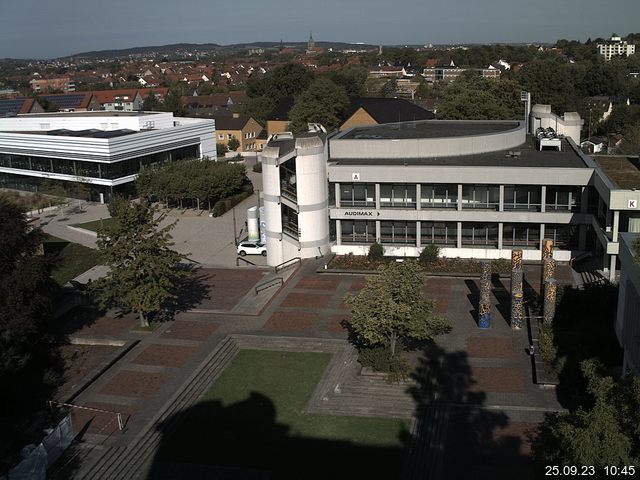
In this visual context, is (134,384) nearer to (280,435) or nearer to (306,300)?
(280,435)

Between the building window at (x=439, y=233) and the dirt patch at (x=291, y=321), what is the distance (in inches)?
444

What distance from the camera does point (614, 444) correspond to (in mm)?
13445

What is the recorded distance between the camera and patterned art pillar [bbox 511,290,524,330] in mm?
28828

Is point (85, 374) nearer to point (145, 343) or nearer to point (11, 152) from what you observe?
point (145, 343)

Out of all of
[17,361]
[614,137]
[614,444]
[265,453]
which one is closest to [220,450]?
[265,453]

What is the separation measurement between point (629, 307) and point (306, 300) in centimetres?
1518

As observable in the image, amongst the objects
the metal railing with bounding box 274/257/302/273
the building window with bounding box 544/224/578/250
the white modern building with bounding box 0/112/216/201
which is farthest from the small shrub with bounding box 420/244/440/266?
the white modern building with bounding box 0/112/216/201

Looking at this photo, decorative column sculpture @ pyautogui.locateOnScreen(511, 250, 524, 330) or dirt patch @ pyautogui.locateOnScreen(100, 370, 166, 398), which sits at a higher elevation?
decorative column sculpture @ pyautogui.locateOnScreen(511, 250, 524, 330)

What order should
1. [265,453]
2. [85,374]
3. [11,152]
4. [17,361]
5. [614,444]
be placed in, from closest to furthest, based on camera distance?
[614,444] → [265,453] → [17,361] → [85,374] → [11,152]

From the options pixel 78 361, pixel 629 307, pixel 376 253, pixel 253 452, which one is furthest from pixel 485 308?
pixel 78 361

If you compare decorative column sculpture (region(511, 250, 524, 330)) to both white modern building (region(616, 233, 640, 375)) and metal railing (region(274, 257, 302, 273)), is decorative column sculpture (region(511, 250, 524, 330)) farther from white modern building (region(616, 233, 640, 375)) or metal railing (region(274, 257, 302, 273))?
metal railing (region(274, 257, 302, 273))

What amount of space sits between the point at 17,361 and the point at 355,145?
2485cm

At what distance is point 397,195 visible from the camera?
1583 inches

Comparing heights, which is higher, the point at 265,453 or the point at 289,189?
the point at 289,189
